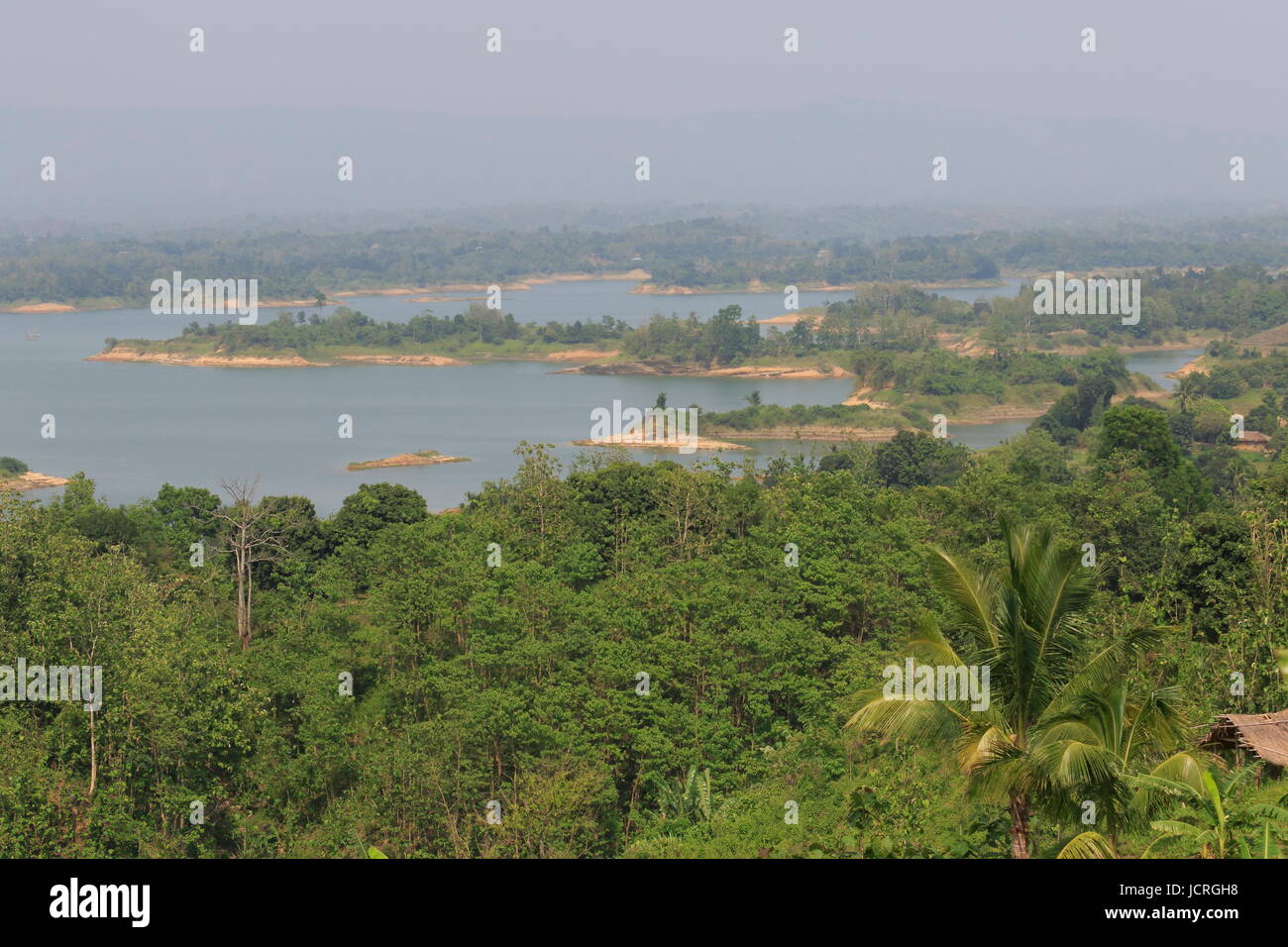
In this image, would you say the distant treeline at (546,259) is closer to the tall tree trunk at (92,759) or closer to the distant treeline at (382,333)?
the distant treeline at (382,333)

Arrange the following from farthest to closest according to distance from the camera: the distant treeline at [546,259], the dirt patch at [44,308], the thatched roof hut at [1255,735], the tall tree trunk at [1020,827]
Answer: the distant treeline at [546,259]
the dirt patch at [44,308]
the thatched roof hut at [1255,735]
the tall tree trunk at [1020,827]

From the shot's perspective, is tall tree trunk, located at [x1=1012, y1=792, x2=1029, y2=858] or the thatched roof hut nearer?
tall tree trunk, located at [x1=1012, y1=792, x2=1029, y2=858]

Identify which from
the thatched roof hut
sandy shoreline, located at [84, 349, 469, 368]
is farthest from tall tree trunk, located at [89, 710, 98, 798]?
sandy shoreline, located at [84, 349, 469, 368]

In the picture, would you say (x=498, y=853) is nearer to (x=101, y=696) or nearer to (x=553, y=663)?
(x=553, y=663)

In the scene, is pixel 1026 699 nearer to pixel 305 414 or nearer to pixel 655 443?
pixel 655 443

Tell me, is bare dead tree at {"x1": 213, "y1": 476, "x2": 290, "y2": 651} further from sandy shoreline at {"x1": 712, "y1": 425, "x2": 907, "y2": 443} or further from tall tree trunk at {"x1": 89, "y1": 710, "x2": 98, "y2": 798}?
sandy shoreline at {"x1": 712, "y1": 425, "x2": 907, "y2": 443}

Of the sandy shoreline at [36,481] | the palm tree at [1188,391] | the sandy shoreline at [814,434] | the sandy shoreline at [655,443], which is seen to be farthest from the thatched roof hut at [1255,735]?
the sandy shoreline at [814,434]
